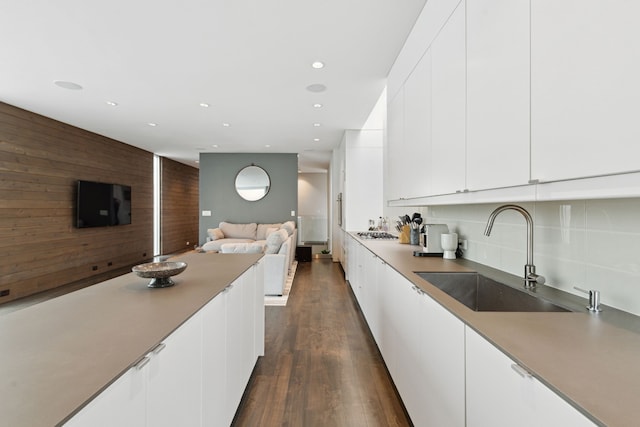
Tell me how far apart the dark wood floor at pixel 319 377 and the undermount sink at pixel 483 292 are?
2.63 ft

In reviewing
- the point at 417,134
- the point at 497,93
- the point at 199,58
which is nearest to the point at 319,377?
the point at 417,134

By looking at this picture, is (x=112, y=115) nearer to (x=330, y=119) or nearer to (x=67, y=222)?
(x=67, y=222)

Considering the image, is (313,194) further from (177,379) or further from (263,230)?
(177,379)

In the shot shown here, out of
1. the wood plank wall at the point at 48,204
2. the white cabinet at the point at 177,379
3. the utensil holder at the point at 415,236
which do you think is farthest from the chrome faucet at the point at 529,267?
the wood plank wall at the point at 48,204

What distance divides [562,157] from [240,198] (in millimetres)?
7563

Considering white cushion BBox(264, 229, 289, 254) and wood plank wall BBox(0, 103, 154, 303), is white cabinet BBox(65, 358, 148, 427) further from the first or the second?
wood plank wall BBox(0, 103, 154, 303)

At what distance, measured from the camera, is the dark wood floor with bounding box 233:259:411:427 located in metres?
1.84

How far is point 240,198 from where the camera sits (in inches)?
314

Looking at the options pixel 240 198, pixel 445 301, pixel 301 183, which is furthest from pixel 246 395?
pixel 301 183

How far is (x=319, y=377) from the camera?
89.3 inches

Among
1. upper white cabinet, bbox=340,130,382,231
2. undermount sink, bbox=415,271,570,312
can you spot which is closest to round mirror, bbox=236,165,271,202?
upper white cabinet, bbox=340,130,382,231

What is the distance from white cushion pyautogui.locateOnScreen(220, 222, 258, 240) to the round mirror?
0.80 metres

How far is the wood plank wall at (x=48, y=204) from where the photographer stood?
4223 mm

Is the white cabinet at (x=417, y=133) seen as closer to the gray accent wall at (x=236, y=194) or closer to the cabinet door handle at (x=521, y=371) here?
the cabinet door handle at (x=521, y=371)
